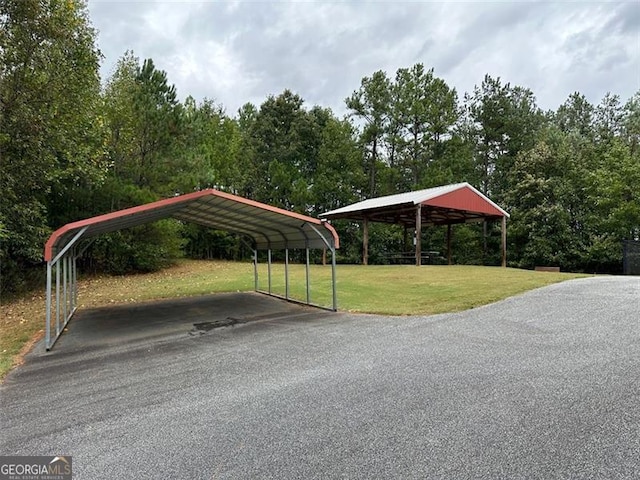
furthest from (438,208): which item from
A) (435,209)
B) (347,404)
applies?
(347,404)

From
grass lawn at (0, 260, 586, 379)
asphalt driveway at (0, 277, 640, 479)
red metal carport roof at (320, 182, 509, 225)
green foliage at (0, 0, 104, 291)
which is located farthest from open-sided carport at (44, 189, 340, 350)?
red metal carport roof at (320, 182, 509, 225)

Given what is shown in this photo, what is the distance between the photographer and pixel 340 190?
86.8 ft

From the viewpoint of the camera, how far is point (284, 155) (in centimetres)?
2756

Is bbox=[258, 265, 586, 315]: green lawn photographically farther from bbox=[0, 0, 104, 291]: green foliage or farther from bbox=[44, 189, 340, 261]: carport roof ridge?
bbox=[0, 0, 104, 291]: green foliage

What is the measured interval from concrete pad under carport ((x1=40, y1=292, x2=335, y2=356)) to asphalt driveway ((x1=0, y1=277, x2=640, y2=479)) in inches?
9.8

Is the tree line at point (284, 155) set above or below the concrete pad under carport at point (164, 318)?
above

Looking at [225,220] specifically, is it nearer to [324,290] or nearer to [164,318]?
[164,318]

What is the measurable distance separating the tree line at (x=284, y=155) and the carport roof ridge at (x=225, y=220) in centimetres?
213

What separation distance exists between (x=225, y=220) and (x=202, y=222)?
2.74 ft

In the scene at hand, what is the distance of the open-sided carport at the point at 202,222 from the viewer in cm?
598

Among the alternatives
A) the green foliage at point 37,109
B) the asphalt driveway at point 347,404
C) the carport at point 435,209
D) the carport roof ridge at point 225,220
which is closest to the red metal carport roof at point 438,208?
the carport at point 435,209

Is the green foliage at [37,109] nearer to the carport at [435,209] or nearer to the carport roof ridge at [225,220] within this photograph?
the carport roof ridge at [225,220]

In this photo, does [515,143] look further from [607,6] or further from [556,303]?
[556,303]

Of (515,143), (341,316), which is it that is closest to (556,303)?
(341,316)
